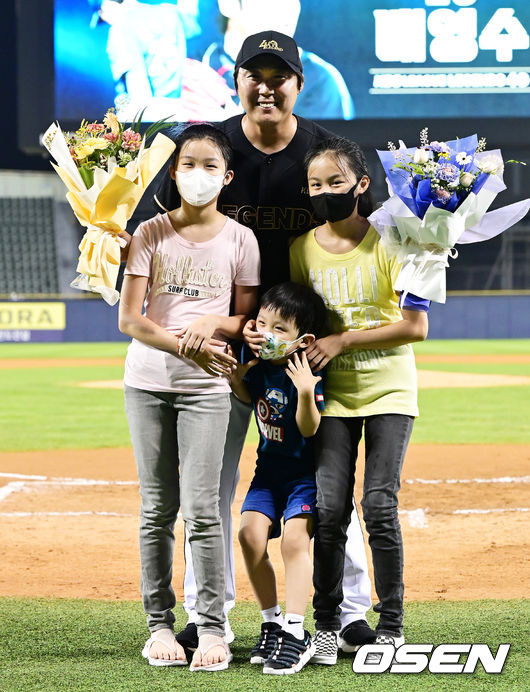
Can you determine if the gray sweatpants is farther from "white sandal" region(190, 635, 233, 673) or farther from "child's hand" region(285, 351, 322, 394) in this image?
"child's hand" region(285, 351, 322, 394)

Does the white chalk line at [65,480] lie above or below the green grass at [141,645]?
below

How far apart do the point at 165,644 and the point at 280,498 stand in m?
0.63

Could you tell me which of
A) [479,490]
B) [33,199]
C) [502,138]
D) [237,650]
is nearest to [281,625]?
[237,650]

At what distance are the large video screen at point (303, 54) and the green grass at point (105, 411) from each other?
6190mm

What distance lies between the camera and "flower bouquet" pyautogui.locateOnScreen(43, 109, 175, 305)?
130 inches

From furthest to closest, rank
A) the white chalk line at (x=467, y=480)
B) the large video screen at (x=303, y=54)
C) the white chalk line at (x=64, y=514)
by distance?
the large video screen at (x=303, y=54), the white chalk line at (x=467, y=480), the white chalk line at (x=64, y=514)

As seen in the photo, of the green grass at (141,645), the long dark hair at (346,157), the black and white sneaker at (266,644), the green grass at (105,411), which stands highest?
the long dark hair at (346,157)

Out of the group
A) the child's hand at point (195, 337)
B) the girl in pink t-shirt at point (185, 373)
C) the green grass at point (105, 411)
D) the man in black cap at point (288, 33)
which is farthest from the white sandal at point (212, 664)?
the man in black cap at point (288, 33)

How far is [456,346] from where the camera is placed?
24828 mm

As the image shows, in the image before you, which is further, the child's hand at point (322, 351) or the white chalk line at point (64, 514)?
the white chalk line at point (64, 514)

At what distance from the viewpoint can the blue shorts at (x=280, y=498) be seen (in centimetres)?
340

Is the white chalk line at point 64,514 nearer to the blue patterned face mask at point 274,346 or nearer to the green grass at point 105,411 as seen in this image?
the green grass at point 105,411

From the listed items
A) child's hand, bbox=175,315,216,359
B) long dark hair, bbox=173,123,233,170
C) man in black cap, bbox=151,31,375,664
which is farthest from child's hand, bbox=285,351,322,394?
long dark hair, bbox=173,123,233,170

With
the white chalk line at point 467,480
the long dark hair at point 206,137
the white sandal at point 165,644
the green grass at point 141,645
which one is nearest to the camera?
the green grass at point 141,645
